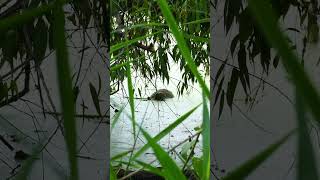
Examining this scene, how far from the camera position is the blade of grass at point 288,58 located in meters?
0.08

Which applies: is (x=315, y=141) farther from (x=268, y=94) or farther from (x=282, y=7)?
(x=282, y=7)

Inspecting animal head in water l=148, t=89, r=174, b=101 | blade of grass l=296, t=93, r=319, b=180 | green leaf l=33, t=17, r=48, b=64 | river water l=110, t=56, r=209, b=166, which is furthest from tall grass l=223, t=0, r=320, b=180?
animal head in water l=148, t=89, r=174, b=101

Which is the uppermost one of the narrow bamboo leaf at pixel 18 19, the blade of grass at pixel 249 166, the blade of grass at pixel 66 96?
the narrow bamboo leaf at pixel 18 19

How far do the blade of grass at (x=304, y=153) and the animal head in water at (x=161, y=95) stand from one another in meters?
2.01

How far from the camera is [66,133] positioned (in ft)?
0.30

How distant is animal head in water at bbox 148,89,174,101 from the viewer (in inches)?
84.9

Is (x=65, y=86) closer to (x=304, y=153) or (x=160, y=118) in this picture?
(x=304, y=153)

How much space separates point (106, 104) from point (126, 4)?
2.47 feet

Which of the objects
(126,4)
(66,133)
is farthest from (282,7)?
(66,133)

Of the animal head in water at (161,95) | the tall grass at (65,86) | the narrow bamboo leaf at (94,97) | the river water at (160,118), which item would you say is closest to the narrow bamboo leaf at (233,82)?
the narrow bamboo leaf at (94,97)

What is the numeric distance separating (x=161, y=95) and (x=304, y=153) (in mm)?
2101

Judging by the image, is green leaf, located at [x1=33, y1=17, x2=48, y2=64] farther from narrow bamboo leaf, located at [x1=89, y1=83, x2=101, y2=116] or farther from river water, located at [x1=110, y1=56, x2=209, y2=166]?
river water, located at [x1=110, y1=56, x2=209, y2=166]

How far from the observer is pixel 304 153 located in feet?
0.28

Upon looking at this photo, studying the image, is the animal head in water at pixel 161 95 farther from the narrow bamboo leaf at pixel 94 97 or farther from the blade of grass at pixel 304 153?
the blade of grass at pixel 304 153
